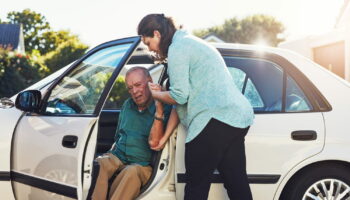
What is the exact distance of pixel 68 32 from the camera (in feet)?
189

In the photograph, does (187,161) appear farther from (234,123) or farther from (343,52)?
(343,52)

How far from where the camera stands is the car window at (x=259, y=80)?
3.48 meters

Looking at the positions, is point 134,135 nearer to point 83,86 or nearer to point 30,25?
point 83,86

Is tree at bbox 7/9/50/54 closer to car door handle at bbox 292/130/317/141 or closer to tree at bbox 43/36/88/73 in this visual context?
tree at bbox 43/36/88/73

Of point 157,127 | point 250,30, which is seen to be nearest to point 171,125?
point 157,127

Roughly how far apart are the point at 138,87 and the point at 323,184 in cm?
148

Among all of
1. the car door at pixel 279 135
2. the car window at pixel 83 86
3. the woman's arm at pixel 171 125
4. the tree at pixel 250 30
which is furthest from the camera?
the tree at pixel 250 30

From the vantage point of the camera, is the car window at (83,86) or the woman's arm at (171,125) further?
the car window at (83,86)

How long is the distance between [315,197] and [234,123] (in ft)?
3.08

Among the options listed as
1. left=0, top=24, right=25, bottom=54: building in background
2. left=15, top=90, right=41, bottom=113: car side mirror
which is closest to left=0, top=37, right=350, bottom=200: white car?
left=15, top=90, right=41, bottom=113: car side mirror

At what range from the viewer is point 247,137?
329 cm

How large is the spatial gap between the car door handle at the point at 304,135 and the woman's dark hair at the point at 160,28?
107cm

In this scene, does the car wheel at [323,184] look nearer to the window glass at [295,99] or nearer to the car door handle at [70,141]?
the window glass at [295,99]

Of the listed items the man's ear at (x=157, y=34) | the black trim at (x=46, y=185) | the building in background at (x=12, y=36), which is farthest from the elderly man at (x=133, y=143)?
the building in background at (x=12, y=36)
